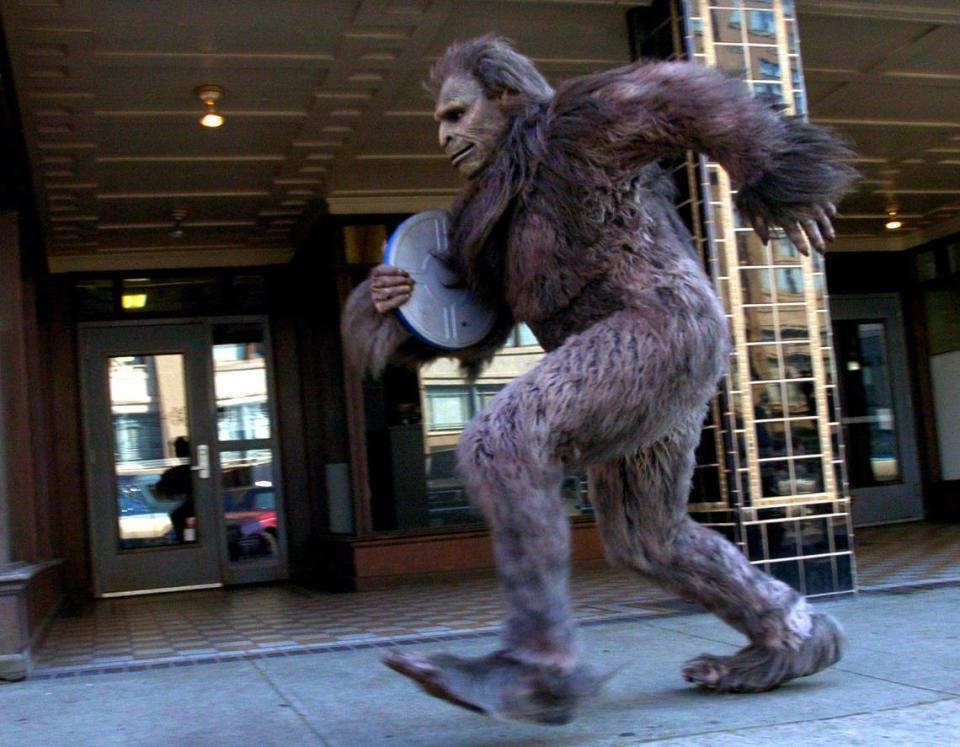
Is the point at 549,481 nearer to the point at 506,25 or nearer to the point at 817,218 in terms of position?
the point at 817,218

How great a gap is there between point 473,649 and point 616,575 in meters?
3.44

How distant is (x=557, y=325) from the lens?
2.98 meters

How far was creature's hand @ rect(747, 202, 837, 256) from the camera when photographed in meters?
2.67

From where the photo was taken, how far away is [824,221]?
271 cm

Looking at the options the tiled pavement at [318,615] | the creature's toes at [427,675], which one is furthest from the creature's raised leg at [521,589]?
the tiled pavement at [318,615]

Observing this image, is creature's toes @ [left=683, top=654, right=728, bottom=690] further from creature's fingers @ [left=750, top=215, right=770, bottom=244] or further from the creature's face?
the creature's face

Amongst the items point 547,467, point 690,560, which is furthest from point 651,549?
point 547,467

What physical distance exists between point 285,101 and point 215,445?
3.98 metres

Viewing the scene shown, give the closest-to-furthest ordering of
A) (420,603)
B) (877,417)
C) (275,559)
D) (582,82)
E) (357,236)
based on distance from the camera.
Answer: (582,82) < (420,603) < (357,236) < (275,559) < (877,417)

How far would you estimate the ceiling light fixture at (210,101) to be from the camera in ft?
22.4

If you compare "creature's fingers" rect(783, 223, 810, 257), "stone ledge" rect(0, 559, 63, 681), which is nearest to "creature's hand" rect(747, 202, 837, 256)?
"creature's fingers" rect(783, 223, 810, 257)

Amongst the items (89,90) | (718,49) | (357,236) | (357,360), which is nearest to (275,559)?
(357,236)

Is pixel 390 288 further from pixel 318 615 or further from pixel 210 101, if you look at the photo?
pixel 210 101

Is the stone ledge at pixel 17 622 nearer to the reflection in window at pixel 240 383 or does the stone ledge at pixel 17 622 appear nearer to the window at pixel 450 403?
the window at pixel 450 403
